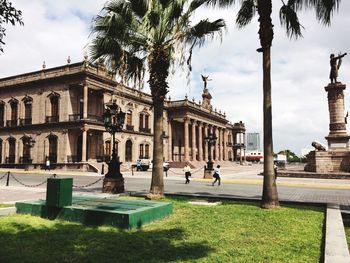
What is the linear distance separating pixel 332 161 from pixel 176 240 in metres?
25.3

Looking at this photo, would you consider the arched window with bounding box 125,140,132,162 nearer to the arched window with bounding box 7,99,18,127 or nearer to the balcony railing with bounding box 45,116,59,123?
the balcony railing with bounding box 45,116,59,123

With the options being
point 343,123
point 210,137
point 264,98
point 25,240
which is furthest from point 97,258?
point 343,123

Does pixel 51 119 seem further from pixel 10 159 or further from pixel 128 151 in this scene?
pixel 128 151

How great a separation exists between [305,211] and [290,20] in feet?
22.9

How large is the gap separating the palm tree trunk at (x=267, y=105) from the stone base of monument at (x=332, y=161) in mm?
19598

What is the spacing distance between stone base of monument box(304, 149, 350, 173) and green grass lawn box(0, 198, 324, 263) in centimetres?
2074

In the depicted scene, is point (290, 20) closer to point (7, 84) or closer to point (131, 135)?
point (131, 135)

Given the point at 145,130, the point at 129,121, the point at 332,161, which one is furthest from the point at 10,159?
the point at 332,161

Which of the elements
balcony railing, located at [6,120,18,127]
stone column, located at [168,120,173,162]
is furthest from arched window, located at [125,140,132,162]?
balcony railing, located at [6,120,18,127]

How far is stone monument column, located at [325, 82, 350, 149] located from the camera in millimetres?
26894

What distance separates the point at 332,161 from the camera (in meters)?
27.2

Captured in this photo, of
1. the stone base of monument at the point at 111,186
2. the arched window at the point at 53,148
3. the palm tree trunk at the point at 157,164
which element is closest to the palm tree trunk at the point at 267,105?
the palm tree trunk at the point at 157,164

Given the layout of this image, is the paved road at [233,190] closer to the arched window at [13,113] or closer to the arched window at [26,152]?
the arched window at [26,152]

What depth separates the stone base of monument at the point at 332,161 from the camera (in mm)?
26719
